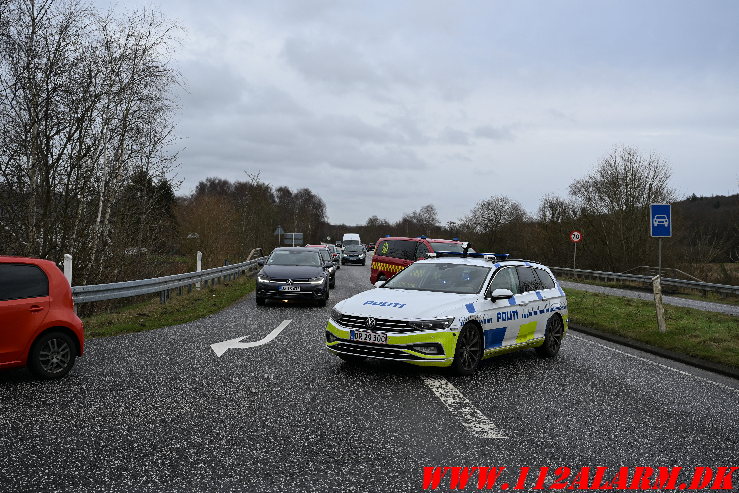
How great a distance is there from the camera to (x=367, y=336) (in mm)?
7195

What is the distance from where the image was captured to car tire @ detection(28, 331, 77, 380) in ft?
22.1

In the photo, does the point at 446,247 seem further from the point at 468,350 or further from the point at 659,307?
the point at 468,350

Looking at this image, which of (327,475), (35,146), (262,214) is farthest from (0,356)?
(262,214)

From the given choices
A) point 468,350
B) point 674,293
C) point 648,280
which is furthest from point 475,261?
point 648,280

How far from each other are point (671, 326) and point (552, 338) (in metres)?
5.81

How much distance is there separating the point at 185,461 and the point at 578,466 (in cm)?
281

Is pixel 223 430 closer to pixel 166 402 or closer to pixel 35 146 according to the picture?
pixel 166 402

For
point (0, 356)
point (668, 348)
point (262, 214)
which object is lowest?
point (668, 348)

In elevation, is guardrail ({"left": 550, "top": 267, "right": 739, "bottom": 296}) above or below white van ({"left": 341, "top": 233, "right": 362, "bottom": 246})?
below

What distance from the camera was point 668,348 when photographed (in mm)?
10727

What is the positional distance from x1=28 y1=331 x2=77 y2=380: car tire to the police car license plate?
10.8 ft

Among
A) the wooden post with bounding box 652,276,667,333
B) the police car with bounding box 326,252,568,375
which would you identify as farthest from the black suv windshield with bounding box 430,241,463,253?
the police car with bounding box 326,252,568,375

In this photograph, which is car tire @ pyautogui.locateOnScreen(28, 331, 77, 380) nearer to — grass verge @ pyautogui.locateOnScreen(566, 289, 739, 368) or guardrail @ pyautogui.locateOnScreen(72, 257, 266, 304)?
guardrail @ pyautogui.locateOnScreen(72, 257, 266, 304)

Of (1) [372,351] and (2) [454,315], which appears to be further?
(2) [454,315]
